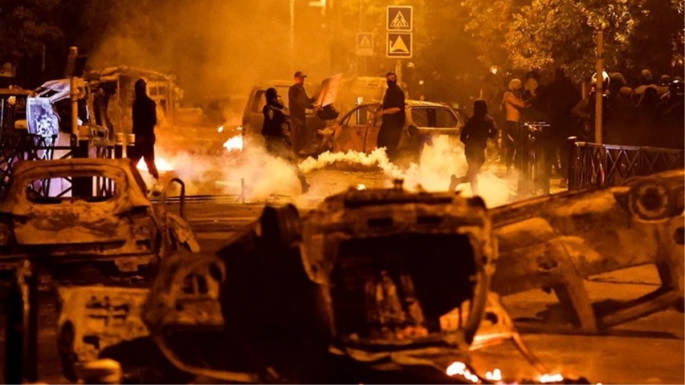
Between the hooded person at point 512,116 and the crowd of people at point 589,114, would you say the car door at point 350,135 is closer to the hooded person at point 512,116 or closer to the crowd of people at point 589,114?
the crowd of people at point 589,114

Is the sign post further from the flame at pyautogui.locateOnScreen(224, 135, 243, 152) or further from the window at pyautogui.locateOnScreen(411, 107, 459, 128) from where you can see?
the flame at pyautogui.locateOnScreen(224, 135, 243, 152)

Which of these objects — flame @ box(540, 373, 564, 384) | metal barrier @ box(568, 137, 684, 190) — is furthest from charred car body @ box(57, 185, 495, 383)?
metal barrier @ box(568, 137, 684, 190)

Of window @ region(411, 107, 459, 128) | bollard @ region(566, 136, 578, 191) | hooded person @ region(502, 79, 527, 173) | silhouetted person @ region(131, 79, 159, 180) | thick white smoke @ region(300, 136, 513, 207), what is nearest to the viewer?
bollard @ region(566, 136, 578, 191)

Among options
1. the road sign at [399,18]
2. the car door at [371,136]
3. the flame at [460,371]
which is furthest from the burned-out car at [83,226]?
the car door at [371,136]

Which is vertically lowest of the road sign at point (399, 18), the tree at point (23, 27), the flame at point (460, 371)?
the flame at point (460, 371)

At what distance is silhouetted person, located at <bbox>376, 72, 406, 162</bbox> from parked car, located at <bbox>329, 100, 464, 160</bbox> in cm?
228

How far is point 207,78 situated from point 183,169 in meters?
37.6

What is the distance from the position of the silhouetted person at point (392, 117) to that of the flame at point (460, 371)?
13224 millimetres

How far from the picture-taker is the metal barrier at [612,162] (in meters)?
15.9

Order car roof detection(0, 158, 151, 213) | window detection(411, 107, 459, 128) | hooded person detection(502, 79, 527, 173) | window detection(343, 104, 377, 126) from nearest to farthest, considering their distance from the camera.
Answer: car roof detection(0, 158, 151, 213) → hooded person detection(502, 79, 527, 173) → window detection(411, 107, 459, 128) → window detection(343, 104, 377, 126)

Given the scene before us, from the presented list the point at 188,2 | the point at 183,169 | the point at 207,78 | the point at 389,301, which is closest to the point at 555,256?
the point at 389,301

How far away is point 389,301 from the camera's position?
789 centimetres

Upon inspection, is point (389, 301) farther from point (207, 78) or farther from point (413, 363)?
point (207, 78)

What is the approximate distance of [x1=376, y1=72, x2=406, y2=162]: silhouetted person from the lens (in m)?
21.4
